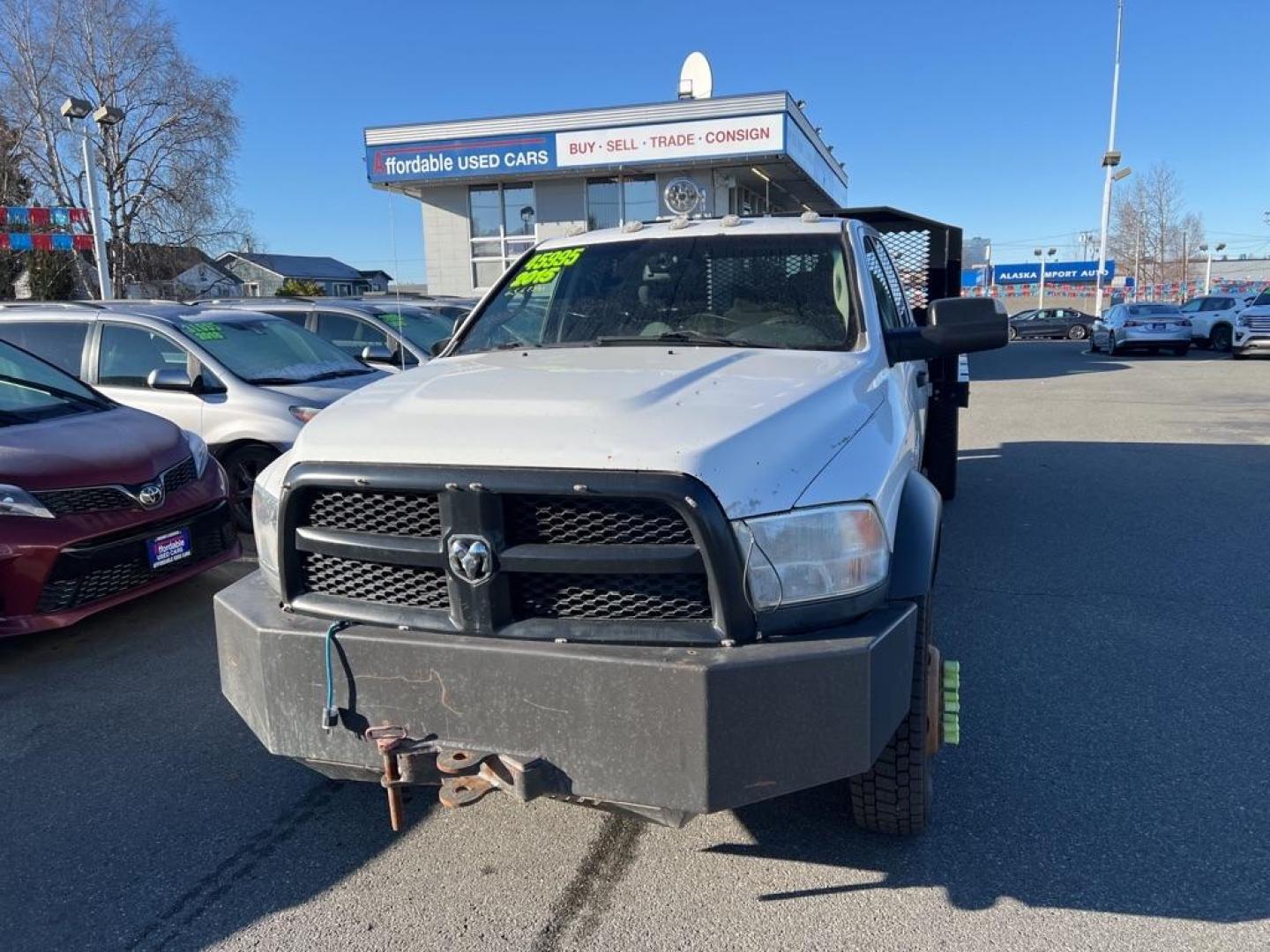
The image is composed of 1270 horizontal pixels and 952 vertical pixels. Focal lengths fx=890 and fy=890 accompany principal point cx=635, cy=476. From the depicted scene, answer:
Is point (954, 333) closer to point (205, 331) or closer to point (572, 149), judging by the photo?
point (205, 331)

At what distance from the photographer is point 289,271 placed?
222ft

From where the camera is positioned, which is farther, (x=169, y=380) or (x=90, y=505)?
(x=169, y=380)

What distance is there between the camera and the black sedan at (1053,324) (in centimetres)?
3688

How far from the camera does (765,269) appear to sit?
368 centimetres

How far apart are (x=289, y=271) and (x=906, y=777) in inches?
2848

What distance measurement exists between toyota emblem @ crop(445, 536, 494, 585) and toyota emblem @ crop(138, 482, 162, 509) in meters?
3.12

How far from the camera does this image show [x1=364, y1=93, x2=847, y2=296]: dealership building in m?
18.8

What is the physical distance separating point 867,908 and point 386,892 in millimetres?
1406

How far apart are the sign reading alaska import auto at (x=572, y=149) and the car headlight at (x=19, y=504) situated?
54.6ft

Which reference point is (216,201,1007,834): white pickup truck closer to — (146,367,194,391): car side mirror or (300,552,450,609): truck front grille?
(300,552,450,609): truck front grille

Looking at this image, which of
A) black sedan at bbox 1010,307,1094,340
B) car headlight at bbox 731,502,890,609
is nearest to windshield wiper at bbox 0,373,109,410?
car headlight at bbox 731,502,890,609

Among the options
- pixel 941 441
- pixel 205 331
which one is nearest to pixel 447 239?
pixel 205 331

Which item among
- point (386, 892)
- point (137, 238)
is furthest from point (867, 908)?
point (137, 238)

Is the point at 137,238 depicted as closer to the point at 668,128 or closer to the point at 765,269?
the point at 668,128
